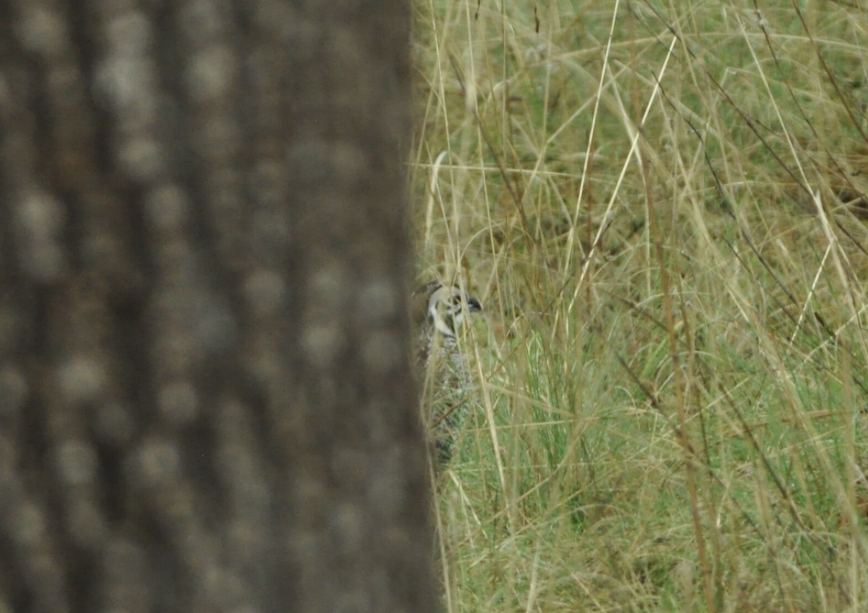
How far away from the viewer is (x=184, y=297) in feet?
2.51

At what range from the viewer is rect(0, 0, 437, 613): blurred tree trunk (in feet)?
2.46

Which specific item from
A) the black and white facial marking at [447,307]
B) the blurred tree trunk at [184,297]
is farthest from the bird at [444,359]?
the blurred tree trunk at [184,297]

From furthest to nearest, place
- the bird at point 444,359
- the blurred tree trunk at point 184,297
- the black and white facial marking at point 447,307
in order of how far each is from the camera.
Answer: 1. the black and white facial marking at point 447,307
2. the bird at point 444,359
3. the blurred tree trunk at point 184,297

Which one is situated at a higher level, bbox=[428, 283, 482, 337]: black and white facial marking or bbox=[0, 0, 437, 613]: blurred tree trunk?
bbox=[0, 0, 437, 613]: blurred tree trunk

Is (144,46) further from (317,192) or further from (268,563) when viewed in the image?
(268,563)

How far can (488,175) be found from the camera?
3.89 meters

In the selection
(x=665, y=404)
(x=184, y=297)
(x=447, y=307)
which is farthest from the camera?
(x=447, y=307)

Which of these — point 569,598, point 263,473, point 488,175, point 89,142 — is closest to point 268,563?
point 263,473

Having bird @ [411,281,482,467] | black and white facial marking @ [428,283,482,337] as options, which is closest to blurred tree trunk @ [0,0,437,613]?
bird @ [411,281,482,467]

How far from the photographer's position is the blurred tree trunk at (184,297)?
75 cm

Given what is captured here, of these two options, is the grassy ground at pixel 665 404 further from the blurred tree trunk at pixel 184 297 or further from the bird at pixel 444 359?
the blurred tree trunk at pixel 184 297

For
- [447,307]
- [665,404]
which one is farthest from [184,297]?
[447,307]

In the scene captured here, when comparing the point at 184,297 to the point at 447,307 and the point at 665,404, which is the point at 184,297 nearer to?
the point at 665,404

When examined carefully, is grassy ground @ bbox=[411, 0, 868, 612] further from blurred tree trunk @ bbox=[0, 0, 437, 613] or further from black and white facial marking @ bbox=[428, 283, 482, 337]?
blurred tree trunk @ bbox=[0, 0, 437, 613]
